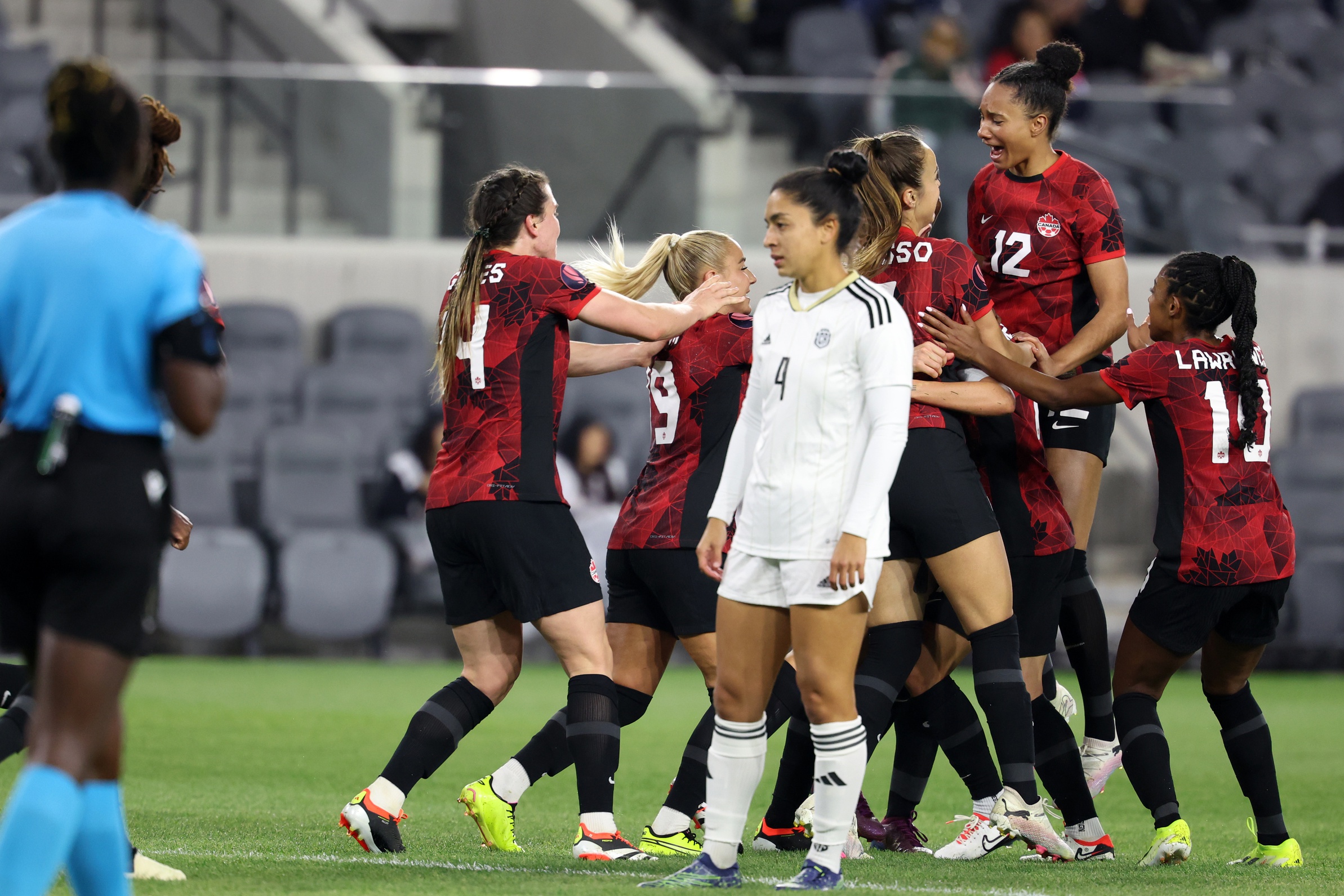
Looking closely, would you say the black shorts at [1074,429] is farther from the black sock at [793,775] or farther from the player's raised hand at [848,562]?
the player's raised hand at [848,562]

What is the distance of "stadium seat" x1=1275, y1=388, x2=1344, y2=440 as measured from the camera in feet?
42.7

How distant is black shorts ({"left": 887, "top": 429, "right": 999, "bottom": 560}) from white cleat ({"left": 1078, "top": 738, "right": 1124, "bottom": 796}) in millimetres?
1643

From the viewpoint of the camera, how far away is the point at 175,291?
121 inches

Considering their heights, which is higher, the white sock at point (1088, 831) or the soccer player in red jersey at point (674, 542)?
the soccer player in red jersey at point (674, 542)

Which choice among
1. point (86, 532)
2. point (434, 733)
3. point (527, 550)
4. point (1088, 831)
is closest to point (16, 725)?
point (434, 733)

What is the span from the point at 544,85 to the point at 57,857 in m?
11.0

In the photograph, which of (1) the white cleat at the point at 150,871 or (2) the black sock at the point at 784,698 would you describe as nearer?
(1) the white cleat at the point at 150,871

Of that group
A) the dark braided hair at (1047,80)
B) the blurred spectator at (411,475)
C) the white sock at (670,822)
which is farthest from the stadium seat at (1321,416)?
the white sock at (670,822)

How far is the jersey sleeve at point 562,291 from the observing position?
4.77m

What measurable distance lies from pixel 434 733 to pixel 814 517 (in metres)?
1.57

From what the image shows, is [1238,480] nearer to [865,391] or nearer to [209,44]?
[865,391]

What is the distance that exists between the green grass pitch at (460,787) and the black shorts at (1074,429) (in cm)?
143

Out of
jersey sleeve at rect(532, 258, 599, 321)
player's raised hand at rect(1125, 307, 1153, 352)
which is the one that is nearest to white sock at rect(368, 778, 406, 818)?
jersey sleeve at rect(532, 258, 599, 321)

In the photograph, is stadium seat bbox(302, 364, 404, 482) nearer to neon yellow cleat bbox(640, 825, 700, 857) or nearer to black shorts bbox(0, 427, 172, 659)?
neon yellow cleat bbox(640, 825, 700, 857)
